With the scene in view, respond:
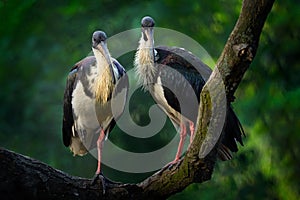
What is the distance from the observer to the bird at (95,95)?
5438 millimetres

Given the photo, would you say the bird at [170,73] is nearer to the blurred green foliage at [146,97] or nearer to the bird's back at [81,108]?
the bird's back at [81,108]

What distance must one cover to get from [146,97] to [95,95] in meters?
2.03

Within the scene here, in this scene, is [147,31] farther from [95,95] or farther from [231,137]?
[231,137]

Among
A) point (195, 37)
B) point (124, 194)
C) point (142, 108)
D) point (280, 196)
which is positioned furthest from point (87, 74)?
point (280, 196)

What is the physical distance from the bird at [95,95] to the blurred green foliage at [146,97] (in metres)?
1.75

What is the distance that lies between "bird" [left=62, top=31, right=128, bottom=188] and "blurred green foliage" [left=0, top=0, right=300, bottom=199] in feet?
5.75

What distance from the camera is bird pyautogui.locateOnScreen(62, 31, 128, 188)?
17.8 feet

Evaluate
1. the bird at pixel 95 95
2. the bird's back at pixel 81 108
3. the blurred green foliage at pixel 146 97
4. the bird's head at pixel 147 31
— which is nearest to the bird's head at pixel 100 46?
the bird at pixel 95 95

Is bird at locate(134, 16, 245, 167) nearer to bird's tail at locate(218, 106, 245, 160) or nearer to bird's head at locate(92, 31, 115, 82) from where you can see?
bird's head at locate(92, 31, 115, 82)

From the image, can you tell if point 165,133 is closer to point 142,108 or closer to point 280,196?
point 142,108

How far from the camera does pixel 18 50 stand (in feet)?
28.3

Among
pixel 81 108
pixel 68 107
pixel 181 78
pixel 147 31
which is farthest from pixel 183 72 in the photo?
pixel 68 107

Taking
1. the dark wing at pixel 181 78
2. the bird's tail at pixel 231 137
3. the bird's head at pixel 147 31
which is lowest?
the bird's tail at pixel 231 137

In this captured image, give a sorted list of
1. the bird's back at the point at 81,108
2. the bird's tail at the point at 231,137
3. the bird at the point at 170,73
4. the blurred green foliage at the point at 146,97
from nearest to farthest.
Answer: the bird's tail at the point at 231,137 < the bird at the point at 170,73 < the bird's back at the point at 81,108 < the blurred green foliage at the point at 146,97
